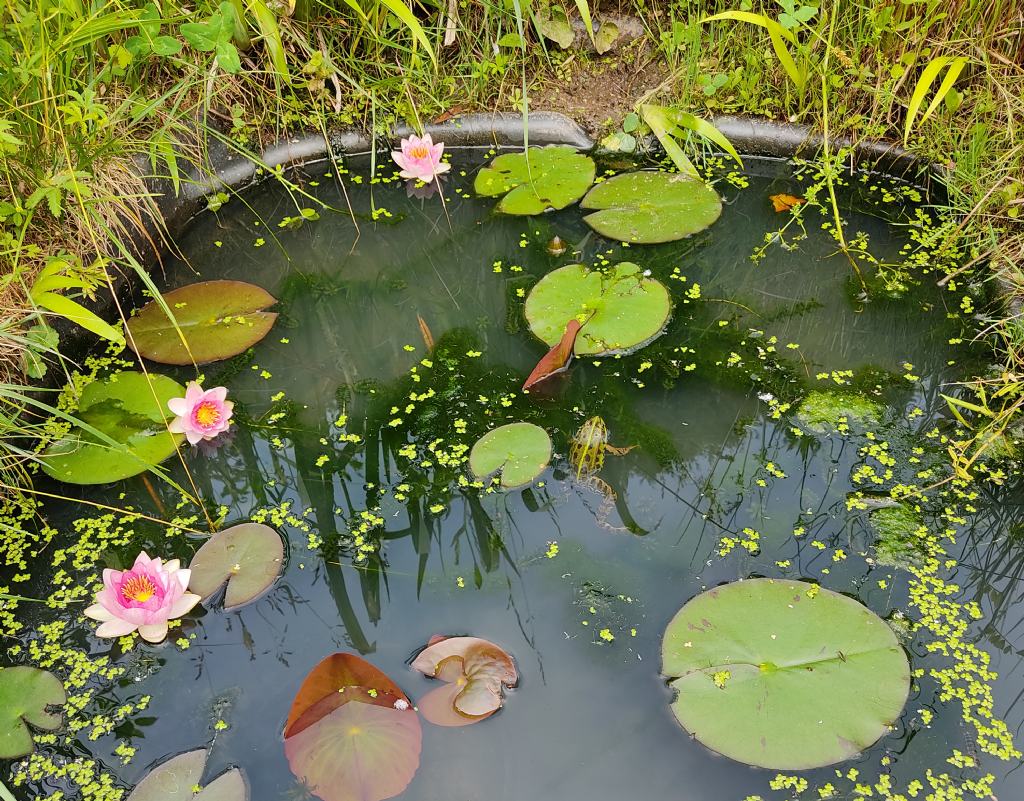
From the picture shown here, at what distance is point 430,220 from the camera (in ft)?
9.51

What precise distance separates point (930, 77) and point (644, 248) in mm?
1001

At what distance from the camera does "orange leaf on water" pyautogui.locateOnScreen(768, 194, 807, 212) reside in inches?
112

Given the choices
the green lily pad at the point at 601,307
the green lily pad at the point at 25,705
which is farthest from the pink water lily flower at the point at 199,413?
the green lily pad at the point at 601,307

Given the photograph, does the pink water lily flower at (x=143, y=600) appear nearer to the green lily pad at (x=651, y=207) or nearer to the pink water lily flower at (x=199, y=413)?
the pink water lily flower at (x=199, y=413)

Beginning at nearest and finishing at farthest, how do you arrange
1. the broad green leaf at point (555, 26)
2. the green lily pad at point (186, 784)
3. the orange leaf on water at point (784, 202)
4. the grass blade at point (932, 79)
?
the green lily pad at point (186, 784), the grass blade at point (932, 79), the orange leaf on water at point (784, 202), the broad green leaf at point (555, 26)

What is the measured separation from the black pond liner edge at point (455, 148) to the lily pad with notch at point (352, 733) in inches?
60.8

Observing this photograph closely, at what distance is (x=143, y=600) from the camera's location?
1.75m

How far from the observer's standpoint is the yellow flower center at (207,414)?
2076mm

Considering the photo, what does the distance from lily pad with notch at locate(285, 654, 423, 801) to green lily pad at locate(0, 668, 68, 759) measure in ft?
1.58

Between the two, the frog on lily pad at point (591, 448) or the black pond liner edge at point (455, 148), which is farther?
the black pond liner edge at point (455, 148)

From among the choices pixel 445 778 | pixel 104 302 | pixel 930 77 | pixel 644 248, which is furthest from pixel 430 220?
pixel 445 778

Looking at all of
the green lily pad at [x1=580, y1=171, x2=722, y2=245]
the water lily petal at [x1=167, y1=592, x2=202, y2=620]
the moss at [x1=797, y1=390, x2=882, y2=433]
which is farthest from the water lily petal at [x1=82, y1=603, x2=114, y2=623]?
the green lily pad at [x1=580, y1=171, x2=722, y2=245]

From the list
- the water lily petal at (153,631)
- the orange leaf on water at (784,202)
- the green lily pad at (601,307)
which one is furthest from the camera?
the orange leaf on water at (784,202)

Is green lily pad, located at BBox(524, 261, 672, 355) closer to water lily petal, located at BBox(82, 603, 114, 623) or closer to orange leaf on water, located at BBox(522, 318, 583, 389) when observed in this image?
orange leaf on water, located at BBox(522, 318, 583, 389)
